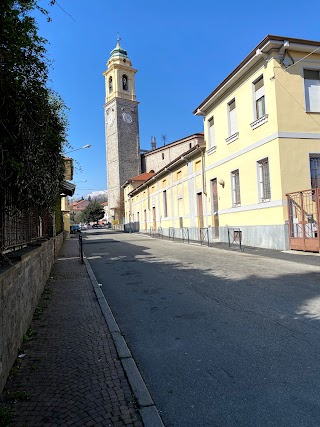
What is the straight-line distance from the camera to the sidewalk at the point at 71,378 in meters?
2.92

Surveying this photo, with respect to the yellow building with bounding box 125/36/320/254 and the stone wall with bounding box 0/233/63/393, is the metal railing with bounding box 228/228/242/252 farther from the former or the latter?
the stone wall with bounding box 0/233/63/393

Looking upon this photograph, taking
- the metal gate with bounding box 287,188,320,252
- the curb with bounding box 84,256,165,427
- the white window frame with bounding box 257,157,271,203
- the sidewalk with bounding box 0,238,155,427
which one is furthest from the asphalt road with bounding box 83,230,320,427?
the white window frame with bounding box 257,157,271,203

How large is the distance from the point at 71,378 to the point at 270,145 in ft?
44.6

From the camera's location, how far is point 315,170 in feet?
50.3

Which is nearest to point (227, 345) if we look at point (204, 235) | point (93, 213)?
point (204, 235)

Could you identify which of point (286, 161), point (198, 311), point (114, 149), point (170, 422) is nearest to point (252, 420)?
point (170, 422)

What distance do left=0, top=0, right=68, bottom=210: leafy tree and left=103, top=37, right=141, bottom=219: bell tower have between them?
6263 centimetres

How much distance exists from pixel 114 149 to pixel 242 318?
65.5 m

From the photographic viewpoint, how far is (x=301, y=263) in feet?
37.1

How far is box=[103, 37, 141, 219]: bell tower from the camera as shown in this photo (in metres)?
68.2

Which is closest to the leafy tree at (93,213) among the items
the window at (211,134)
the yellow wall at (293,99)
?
the window at (211,134)

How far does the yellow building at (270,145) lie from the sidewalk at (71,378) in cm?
1007

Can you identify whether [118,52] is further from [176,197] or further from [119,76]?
[176,197]

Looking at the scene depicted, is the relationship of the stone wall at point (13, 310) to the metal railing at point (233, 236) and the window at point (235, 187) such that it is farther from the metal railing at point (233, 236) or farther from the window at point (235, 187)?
the window at point (235, 187)
